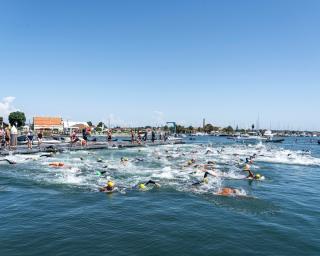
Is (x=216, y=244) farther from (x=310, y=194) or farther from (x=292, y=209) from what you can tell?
(x=310, y=194)

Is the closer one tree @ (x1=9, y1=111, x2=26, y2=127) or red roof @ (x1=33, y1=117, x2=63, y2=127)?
tree @ (x1=9, y1=111, x2=26, y2=127)

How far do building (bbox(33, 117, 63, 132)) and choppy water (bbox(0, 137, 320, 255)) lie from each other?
11857cm

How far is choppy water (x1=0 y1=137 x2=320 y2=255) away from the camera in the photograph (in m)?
11.3

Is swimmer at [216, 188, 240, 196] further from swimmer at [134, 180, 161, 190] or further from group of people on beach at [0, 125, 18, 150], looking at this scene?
group of people on beach at [0, 125, 18, 150]

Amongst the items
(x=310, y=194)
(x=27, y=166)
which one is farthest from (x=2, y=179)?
(x=310, y=194)

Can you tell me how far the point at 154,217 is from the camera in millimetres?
14711

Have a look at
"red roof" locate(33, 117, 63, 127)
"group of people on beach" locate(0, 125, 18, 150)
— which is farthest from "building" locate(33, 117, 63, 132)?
"group of people on beach" locate(0, 125, 18, 150)

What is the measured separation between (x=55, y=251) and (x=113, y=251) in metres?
1.85

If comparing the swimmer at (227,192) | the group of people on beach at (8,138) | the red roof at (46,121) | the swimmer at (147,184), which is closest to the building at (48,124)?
the red roof at (46,121)

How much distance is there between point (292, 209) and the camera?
55.2 ft

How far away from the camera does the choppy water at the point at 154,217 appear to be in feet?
37.2

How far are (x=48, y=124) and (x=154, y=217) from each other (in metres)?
135

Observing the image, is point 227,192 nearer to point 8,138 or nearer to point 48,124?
point 8,138

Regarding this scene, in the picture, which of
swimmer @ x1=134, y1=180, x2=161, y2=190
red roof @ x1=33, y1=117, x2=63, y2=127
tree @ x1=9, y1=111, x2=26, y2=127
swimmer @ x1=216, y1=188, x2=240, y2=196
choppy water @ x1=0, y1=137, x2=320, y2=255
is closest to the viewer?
choppy water @ x1=0, y1=137, x2=320, y2=255
